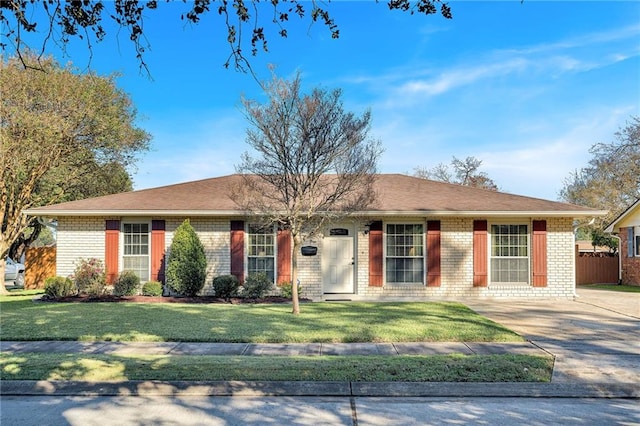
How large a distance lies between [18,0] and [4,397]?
14.0 feet

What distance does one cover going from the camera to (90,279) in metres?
13.5

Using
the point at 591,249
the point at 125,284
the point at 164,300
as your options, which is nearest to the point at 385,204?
the point at 164,300

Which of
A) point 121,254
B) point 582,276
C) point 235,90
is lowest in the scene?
point 582,276

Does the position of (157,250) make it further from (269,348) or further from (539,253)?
(539,253)

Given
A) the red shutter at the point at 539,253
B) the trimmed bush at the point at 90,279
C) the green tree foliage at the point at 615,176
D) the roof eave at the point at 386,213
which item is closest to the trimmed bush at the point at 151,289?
the trimmed bush at the point at 90,279

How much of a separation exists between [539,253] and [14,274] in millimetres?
20367

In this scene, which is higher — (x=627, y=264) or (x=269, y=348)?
(x=627, y=264)

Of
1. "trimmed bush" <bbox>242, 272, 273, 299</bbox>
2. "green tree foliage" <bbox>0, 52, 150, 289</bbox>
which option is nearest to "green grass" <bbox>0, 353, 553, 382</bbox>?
"trimmed bush" <bbox>242, 272, 273, 299</bbox>

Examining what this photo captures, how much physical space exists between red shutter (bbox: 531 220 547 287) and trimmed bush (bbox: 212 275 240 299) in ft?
29.0

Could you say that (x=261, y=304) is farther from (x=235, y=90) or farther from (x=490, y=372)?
(x=490, y=372)

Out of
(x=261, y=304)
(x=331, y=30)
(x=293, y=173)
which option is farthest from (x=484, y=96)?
(x=331, y=30)

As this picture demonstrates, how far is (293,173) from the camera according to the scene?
10039 mm

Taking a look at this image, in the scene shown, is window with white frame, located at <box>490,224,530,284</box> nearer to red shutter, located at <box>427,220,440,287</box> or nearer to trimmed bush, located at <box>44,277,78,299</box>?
red shutter, located at <box>427,220,440,287</box>

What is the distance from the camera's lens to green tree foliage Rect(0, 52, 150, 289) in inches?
615
